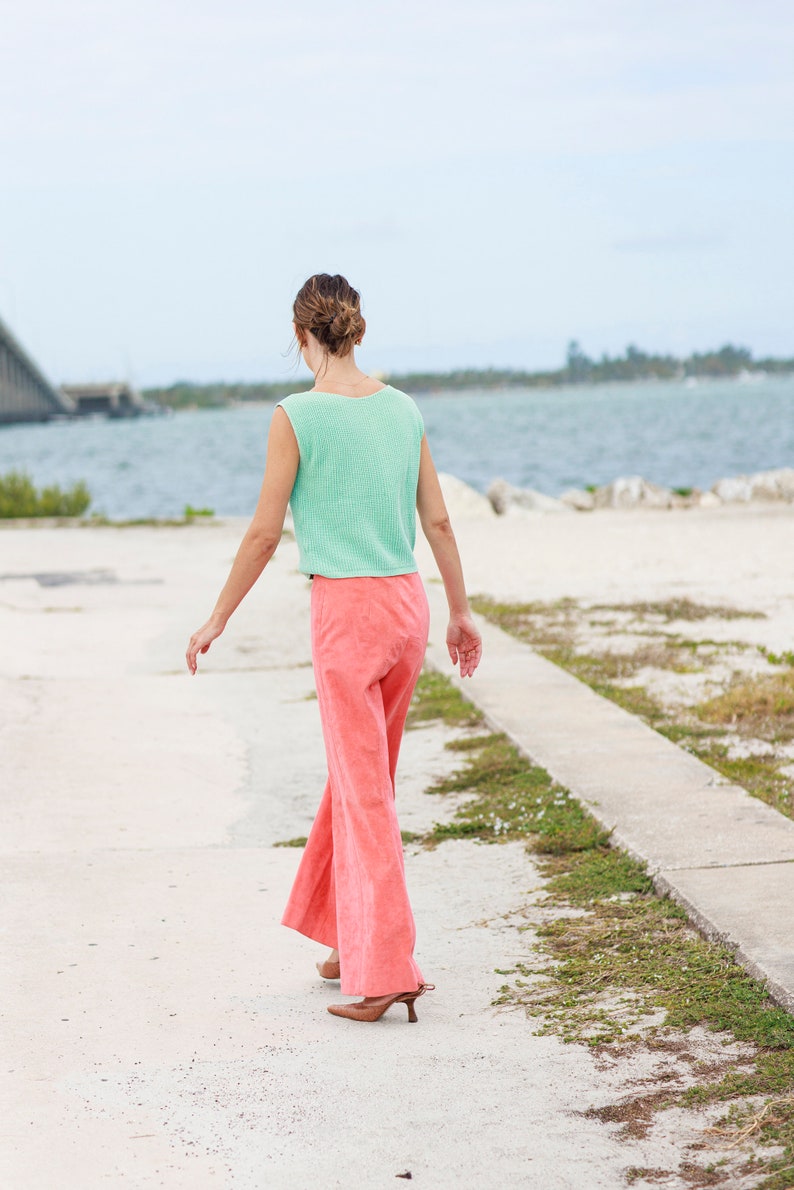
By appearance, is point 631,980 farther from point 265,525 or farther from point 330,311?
point 330,311

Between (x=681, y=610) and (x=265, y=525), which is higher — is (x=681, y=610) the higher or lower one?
the lower one

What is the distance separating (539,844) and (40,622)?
267 inches

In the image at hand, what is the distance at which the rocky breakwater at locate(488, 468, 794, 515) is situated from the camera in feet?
72.8

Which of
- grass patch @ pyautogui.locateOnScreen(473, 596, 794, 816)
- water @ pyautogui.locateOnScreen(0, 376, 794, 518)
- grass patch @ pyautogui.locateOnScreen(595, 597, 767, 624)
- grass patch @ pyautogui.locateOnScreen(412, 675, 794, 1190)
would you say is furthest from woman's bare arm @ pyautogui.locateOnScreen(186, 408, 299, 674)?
water @ pyautogui.locateOnScreen(0, 376, 794, 518)

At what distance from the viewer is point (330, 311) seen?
3.58m

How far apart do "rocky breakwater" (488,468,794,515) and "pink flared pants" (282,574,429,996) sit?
1781cm

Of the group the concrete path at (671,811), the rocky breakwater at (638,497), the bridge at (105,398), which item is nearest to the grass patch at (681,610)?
the concrete path at (671,811)

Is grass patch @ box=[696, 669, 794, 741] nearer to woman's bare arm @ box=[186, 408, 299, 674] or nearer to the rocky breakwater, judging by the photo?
woman's bare arm @ box=[186, 408, 299, 674]

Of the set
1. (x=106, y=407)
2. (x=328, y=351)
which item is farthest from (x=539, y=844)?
(x=106, y=407)

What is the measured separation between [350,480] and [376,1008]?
53.7 inches

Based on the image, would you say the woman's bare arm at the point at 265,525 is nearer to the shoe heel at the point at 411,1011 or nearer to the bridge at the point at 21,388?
the shoe heel at the point at 411,1011

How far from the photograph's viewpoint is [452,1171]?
9.42 feet

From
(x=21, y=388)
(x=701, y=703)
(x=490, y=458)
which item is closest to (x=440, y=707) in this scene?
Answer: (x=701, y=703)

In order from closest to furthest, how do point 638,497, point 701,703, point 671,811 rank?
point 671,811 < point 701,703 < point 638,497
